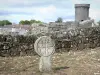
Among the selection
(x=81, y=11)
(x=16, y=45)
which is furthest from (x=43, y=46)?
(x=81, y=11)

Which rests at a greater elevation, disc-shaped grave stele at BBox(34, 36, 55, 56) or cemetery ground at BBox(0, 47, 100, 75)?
disc-shaped grave stele at BBox(34, 36, 55, 56)

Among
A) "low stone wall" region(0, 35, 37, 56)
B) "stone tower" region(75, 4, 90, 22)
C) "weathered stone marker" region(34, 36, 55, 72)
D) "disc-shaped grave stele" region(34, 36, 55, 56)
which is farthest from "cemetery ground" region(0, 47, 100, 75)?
"stone tower" region(75, 4, 90, 22)

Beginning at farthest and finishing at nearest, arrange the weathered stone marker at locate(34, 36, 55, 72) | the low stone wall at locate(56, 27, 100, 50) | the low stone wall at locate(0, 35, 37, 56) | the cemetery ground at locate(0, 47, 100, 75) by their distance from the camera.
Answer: the low stone wall at locate(56, 27, 100, 50) → the low stone wall at locate(0, 35, 37, 56) → the weathered stone marker at locate(34, 36, 55, 72) → the cemetery ground at locate(0, 47, 100, 75)

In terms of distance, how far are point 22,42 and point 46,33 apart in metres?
1.44

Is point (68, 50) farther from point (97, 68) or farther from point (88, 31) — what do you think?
point (97, 68)

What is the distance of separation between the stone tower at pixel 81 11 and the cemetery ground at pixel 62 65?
7234mm

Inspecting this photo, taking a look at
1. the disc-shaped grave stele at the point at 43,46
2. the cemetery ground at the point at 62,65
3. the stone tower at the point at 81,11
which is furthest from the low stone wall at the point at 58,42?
the stone tower at the point at 81,11

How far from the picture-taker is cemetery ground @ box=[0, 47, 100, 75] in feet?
29.5

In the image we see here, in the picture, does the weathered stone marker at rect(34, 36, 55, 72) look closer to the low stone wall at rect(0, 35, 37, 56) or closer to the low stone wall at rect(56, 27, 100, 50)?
the low stone wall at rect(0, 35, 37, 56)

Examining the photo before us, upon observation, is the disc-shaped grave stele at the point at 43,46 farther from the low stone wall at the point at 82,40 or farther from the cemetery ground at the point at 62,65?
the low stone wall at the point at 82,40

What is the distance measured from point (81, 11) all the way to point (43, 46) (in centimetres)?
1039

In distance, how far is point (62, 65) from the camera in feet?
32.9

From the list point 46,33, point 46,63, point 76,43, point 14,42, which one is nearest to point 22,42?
point 14,42

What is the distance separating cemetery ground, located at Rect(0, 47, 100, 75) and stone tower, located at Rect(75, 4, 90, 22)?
7.23m
